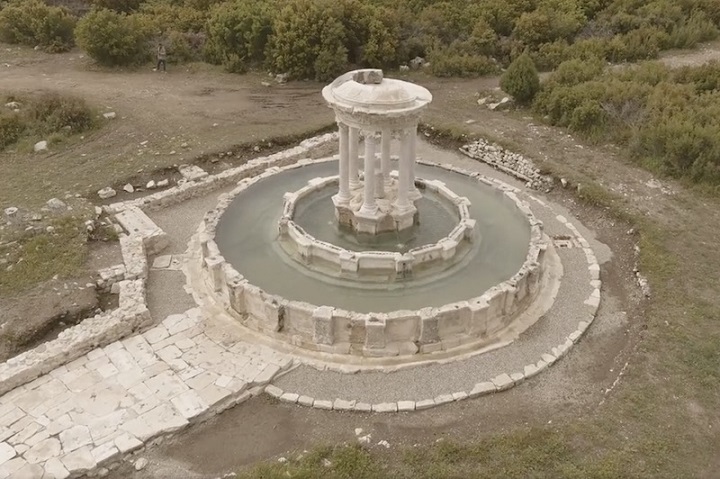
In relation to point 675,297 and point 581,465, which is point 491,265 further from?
point 581,465

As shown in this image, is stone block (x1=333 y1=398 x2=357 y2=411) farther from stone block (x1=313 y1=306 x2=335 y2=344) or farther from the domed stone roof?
the domed stone roof

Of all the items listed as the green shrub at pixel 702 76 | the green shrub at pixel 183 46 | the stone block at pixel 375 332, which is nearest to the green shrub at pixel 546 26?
the green shrub at pixel 702 76

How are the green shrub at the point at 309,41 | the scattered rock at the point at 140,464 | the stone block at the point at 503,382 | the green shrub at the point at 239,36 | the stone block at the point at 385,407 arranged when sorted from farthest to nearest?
the green shrub at the point at 239,36 < the green shrub at the point at 309,41 < the stone block at the point at 503,382 < the stone block at the point at 385,407 < the scattered rock at the point at 140,464

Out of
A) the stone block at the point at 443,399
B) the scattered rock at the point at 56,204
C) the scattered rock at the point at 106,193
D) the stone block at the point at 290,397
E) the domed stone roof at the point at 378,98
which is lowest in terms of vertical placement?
the stone block at the point at 290,397

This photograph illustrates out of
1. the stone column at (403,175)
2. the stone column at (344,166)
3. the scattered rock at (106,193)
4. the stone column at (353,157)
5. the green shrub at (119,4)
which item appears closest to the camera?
the stone column at (403,175)

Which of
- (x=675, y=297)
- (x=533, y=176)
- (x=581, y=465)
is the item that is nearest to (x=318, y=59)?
(x=533, y=176)

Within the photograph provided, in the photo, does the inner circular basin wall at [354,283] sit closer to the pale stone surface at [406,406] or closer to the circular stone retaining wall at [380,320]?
the circular stone retaining wall at [380,320]
